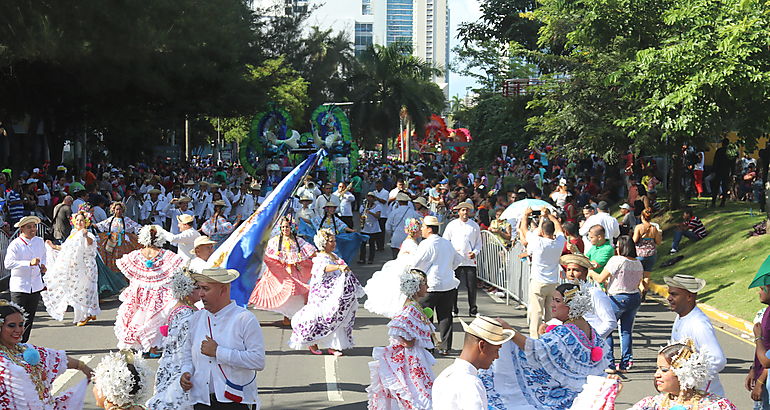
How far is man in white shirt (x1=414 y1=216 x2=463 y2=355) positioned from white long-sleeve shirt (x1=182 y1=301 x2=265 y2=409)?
501 cm

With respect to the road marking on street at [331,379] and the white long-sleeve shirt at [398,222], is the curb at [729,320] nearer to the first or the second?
the white long-sleeve shirt at [398,222]

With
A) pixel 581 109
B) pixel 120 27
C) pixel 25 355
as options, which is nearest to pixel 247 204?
pixel 120 27

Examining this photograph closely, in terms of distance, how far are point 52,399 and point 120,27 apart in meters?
21.0

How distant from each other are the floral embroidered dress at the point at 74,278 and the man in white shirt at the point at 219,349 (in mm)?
7831

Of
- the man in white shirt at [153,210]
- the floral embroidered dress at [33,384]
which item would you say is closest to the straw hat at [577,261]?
the floral embroidered dress at [33,384]

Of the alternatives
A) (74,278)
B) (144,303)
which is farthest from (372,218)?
(144,303)

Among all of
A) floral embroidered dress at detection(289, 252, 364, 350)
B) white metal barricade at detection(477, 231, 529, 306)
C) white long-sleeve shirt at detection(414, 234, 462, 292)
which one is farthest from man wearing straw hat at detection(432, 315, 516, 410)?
white metal barricade at detection(477, 231, 529, 306)

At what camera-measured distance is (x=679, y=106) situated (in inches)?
699

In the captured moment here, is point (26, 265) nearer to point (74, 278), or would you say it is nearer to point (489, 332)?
point (74, 278)

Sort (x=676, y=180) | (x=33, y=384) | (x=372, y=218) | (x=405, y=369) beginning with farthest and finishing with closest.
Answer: (x=676, y=180), (x=372, y=218), (x=405, y=369), (x=33, y=384)

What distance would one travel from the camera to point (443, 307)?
1121 centimetres

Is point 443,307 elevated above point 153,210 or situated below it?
below

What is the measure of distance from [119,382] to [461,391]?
1.81m

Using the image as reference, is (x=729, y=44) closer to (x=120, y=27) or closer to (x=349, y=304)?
(x=349, y=304)
